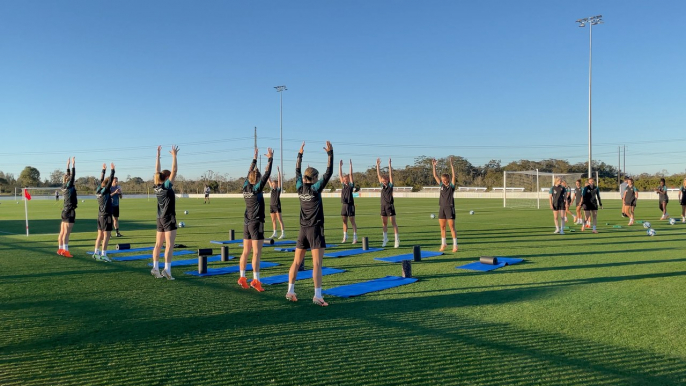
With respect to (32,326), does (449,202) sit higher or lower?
higher

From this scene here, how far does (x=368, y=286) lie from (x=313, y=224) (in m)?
1.89

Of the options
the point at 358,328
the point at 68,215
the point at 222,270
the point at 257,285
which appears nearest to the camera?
the point at 358,328

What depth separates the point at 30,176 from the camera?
106 metres

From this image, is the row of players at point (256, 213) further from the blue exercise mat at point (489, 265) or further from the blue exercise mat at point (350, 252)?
the blue exercise mat at point (489, 265)

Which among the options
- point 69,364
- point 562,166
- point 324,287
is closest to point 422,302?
point 324,287

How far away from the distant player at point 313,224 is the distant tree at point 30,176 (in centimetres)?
11407

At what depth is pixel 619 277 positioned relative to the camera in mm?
8945

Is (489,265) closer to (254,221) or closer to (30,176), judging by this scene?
(254,221)

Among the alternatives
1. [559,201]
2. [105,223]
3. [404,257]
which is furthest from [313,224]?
[559,201]

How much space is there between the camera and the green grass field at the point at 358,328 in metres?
4.48

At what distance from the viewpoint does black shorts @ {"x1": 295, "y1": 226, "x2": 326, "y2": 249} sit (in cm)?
706

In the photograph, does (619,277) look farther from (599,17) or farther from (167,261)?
(599,17)

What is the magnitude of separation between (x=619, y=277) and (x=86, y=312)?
9.20 metres

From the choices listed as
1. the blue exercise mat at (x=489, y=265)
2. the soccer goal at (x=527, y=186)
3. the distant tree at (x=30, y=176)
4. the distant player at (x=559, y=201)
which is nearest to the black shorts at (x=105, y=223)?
the blue exercise mat at (x=489, y=265)
